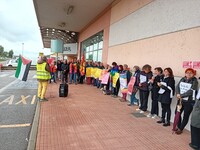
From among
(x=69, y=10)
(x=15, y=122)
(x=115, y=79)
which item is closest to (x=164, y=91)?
(x=115, y=79)

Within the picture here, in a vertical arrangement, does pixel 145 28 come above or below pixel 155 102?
above

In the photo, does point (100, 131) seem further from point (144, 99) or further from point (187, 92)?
point (144, 99)

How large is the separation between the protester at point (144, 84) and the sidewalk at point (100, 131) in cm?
52

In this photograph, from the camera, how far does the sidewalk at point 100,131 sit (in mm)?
4008

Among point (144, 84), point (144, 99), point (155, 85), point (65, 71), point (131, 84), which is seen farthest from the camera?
point (65, 71)

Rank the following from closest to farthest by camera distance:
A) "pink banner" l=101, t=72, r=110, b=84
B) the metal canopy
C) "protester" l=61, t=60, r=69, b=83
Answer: "pink banner" l=101, t=72, r=110, b=84
the metal canopy
"protester" l=61, t=60, r=69, b=83

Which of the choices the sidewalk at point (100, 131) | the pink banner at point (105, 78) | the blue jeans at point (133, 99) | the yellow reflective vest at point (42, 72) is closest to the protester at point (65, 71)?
the pink banner at point (105, 78)

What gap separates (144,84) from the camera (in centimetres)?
661

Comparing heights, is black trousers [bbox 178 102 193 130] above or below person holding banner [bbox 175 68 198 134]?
below

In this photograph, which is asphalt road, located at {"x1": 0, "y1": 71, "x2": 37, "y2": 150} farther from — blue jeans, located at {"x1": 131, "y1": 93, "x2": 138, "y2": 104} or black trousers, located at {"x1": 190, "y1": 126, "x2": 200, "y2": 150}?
blue jeans, located at {"x1": 131, "y1": 93, "x2": 138, "y2": 104}

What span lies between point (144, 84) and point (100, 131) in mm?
2598

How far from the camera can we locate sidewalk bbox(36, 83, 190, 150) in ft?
13.1

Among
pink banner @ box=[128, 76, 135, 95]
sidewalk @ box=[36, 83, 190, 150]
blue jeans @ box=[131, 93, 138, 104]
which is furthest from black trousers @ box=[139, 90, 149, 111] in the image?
blue jeans @ box=[131, 93, 138, 104]

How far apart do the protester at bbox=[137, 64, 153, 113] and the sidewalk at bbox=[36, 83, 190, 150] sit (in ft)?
1.72
